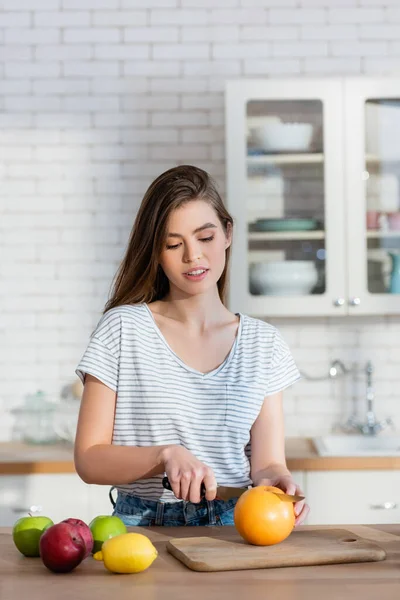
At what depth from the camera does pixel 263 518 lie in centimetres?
164

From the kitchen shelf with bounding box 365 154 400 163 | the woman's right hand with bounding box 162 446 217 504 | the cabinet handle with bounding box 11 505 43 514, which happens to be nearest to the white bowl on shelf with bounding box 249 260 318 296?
the kitchen shelf with bounding box 365 154 400 163

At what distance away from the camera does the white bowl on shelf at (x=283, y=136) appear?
3594 millimetres

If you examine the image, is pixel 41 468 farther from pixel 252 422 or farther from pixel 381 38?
pixel 381 38

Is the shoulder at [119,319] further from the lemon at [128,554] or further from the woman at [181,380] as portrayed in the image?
the lemon at [128,554]

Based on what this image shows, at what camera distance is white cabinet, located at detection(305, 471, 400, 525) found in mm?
3279

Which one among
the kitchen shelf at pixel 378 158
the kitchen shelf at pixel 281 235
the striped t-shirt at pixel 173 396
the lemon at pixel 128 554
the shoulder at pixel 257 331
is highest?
the kitchen shelf at pixel 378 158

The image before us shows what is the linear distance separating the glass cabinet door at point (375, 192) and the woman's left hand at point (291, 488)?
1.76 metres

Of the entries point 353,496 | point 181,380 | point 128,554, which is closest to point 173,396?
point 181,380

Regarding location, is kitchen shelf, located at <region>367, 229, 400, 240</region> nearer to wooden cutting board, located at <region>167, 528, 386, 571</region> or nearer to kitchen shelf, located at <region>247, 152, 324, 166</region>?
kitchen shelf, located at <region>247, 152, 324, 166</region>

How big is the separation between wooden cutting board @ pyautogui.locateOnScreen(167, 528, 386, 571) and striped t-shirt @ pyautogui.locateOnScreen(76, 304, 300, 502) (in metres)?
0.30

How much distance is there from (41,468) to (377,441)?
1413 millimetres

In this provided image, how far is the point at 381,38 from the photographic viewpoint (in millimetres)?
3943

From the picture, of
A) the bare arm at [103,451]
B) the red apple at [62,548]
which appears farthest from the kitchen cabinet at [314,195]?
the red apple at [62,548]

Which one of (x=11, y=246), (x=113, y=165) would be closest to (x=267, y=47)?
(x=113, y=165)
